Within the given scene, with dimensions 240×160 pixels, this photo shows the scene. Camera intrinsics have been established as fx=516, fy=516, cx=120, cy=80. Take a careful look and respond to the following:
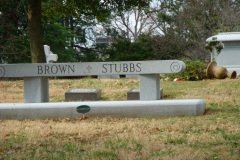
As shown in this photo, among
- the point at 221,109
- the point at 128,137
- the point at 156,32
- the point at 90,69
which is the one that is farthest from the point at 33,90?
the point at 156,32

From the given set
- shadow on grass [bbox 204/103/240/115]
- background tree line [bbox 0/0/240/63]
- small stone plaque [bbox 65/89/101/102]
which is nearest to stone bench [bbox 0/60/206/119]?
shadow on grass [bbox 204/103/240/115]

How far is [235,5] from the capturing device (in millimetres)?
37344

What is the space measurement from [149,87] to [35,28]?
5.12 m

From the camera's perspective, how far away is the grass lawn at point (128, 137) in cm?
576

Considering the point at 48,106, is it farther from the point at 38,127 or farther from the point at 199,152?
the point at 199,152

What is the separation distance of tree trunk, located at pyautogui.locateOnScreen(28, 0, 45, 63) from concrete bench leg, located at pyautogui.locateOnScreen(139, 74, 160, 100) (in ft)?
15.4

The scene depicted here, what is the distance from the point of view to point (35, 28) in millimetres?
14062

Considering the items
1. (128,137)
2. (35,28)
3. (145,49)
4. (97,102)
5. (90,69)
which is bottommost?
(128,137)

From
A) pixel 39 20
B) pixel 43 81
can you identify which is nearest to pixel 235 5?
pixel 39 20

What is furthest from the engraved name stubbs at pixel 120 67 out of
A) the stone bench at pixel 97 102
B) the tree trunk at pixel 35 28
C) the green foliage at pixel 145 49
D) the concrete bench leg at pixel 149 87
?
the green foliage at pixel 145 49

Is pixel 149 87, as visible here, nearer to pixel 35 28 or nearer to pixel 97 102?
pixel 97 102

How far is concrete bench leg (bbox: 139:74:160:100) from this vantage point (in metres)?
10.1

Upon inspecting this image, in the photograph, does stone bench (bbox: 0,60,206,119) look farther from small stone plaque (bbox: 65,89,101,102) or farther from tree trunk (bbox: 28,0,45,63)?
tree trunk (bbox: 28,0,45,63)

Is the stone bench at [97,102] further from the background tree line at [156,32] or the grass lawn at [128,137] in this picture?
the background tree line at [156,32]
